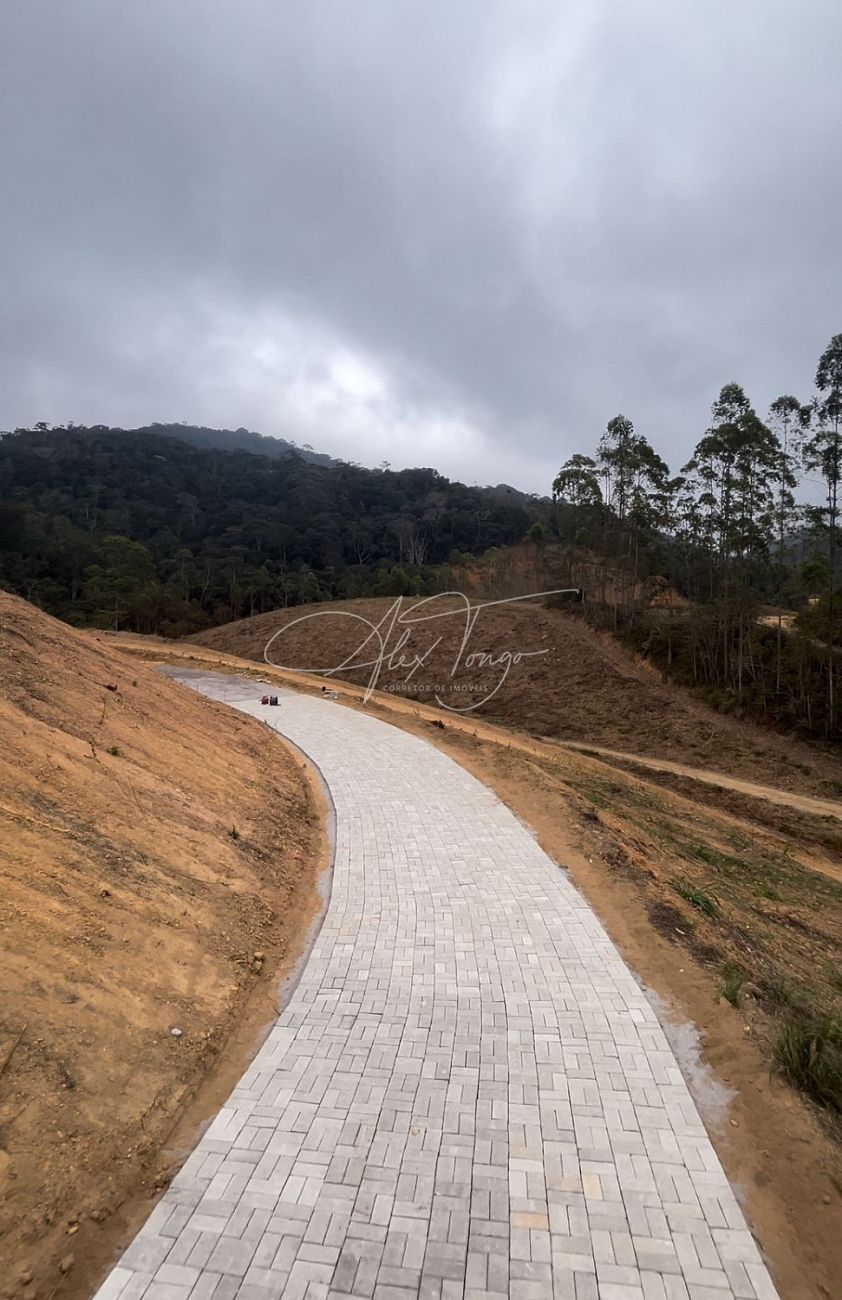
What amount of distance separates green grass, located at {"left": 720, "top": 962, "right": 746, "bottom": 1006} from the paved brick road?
2.30 feet

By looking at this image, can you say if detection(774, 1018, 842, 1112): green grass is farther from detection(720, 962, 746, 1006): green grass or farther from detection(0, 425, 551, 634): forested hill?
detection(0, 425, 551, 634): forested hill

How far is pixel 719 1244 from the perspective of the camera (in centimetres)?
308

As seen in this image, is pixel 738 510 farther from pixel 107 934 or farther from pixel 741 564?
pixel 107 934

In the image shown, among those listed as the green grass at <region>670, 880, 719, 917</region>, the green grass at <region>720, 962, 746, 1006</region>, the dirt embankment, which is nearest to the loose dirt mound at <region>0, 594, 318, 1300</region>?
the dirt embankment

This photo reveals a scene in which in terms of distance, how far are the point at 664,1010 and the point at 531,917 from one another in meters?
1.70

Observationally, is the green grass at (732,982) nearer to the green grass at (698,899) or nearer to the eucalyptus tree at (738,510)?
the green grass at (698,899)

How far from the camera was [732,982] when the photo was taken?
5203mm

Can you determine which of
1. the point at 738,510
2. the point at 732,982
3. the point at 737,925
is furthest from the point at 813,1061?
the point at 738,510

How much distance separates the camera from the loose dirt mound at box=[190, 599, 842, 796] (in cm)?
1961

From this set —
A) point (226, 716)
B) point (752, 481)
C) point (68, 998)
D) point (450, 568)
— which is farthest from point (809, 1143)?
point (450, 568)

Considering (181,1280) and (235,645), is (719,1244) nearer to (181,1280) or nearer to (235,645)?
(181,1280)

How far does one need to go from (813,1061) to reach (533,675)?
2248 cm

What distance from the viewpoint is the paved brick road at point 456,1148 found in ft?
9.65

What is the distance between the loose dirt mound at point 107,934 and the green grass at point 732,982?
3659 mm
